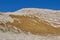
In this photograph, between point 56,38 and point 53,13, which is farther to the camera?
point 53,13

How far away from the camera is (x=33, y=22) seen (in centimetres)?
1151

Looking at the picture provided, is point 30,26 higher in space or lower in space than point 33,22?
lower

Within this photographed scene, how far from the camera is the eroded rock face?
11.1 meters

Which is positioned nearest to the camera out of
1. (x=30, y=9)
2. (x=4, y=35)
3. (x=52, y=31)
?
(x=4, y=35)

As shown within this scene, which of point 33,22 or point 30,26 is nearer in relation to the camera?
point 30,26

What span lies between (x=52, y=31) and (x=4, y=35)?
238cm

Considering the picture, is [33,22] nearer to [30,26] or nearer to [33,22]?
[33,22]

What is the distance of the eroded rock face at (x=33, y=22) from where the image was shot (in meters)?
11.1

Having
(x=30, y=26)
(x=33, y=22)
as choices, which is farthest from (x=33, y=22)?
(x=30, y=26)

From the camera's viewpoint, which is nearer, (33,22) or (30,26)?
(30,26)

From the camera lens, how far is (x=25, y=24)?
37.1ft

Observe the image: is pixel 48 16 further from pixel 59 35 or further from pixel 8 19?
pixel 8 19

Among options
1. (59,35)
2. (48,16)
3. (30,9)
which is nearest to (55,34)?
(59,35)

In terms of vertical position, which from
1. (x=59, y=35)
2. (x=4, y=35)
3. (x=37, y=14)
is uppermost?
(x=37, y=14)
